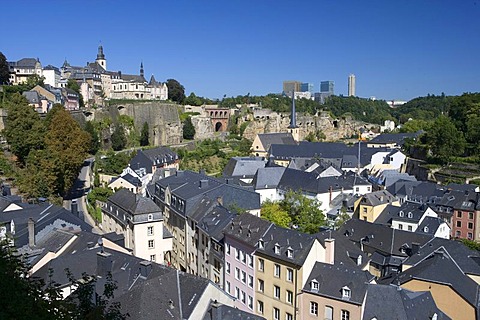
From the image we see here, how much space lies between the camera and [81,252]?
20.3 meters

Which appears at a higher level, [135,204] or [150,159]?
[150,159]

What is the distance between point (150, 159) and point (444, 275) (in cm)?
3326

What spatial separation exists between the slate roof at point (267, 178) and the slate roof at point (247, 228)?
1904 cm

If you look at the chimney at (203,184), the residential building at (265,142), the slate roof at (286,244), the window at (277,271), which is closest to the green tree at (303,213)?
the chimney at (203,184)

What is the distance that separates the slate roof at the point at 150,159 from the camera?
4781cm

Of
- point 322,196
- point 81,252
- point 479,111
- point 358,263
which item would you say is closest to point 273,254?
point 358,263

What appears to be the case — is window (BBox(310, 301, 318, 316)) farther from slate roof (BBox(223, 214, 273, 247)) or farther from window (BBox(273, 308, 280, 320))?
slate roof (BBox(223, 214, 273, 247))

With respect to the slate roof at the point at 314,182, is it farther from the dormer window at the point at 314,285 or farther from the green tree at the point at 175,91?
the green tree at the point at 175,91

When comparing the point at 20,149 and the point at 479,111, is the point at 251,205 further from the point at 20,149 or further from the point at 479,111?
the point at 479,111

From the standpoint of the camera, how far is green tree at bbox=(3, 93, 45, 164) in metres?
34.2

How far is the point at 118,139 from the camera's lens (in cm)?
5562

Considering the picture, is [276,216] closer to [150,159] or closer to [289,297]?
[289,297]

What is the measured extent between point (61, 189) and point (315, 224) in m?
20.5

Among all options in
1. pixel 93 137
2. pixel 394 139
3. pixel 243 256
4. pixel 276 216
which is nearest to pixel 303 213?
pixel 276 216
